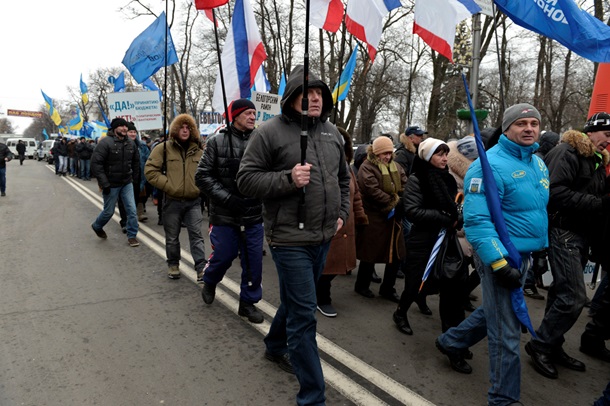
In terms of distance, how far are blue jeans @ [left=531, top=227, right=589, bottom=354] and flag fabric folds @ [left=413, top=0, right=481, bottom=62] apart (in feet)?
6.75

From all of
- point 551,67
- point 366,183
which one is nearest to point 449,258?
point 366,183

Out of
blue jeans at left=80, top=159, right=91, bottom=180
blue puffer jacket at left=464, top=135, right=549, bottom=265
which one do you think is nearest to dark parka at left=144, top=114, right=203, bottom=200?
blue puffer jacket at left=464, top=135, right=549, bottom=265

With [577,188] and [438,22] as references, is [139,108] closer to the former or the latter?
[438,22]

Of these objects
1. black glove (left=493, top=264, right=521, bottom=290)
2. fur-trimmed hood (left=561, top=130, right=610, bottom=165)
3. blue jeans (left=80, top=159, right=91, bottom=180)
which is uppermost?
fur-trimmed hood (left=561, top=130, right=610, bottom=165)

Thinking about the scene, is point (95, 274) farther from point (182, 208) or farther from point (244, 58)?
point (244, 58)

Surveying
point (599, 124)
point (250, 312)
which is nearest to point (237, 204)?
point (250, 312)

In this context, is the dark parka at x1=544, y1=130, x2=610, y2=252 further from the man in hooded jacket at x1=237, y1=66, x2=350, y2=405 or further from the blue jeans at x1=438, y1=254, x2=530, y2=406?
the man in hooded jacket at x1=237, y1=66, x2=350, y2=405

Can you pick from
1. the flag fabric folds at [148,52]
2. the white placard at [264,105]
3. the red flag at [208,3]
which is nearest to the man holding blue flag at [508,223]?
the red flag at [208,3]

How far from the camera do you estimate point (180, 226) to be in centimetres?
550

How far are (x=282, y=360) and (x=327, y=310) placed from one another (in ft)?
3.97

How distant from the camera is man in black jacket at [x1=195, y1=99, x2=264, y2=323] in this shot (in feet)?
13.5

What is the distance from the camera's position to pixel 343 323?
4.25 m

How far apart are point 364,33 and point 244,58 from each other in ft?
4.94

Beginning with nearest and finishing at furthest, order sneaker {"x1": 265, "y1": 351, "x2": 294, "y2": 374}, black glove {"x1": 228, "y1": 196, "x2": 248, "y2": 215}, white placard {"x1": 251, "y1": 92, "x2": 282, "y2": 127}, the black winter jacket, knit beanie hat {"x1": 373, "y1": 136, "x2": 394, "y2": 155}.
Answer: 1. sneaker {"x1": 265, "y1": 351, "x2": 294, "y2": 374}
2. black glove {"x1": 228, "y1": 196, "x2": 248, "y2": 215}
3. knit beanie hat {"x1": 373, "y1": 136, "x2": 394, "y2": 155}
4. white placard {"x1": 251, "y1": 92, "x2": 282, "y2": 127}
5. the black winter jacket
